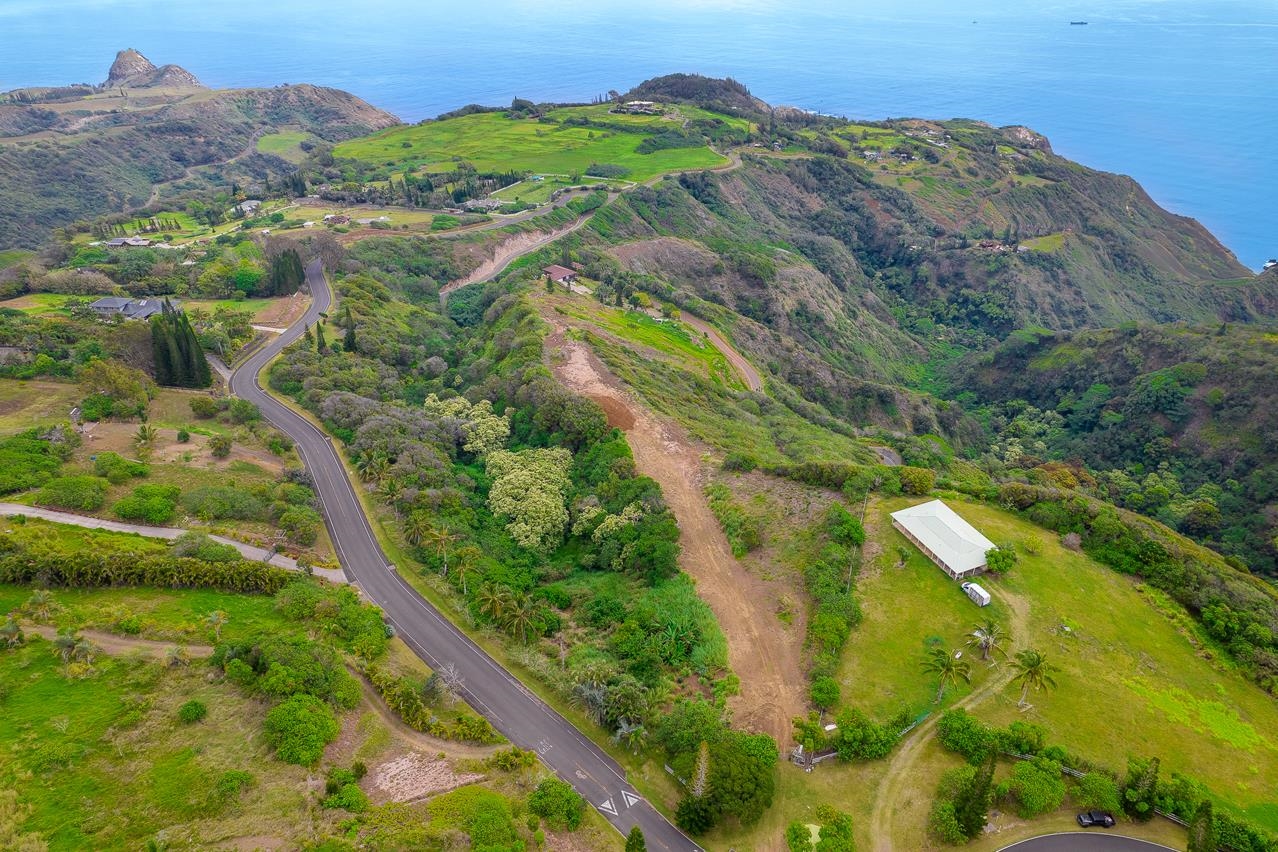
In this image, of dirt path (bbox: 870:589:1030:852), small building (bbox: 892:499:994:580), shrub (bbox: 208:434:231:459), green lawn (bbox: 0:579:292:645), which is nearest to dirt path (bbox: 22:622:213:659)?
green lawn (bbox: 0:579:292:645)

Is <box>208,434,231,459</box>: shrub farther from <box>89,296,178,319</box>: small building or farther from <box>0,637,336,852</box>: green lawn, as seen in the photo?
<box>89,296,178,319</box>: small building

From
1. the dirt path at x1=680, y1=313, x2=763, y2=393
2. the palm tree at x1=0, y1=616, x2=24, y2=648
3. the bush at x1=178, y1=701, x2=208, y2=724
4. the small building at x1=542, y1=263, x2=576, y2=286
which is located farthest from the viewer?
the small building at x1=542, y1=263, x2=576, y2=286

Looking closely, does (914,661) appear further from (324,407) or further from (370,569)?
(324,407)

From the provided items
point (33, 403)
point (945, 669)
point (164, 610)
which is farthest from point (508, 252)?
point (945, 669)

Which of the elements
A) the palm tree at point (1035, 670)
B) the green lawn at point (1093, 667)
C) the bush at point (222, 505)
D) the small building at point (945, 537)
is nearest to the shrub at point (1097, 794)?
the green lawn at point (1093, 667)

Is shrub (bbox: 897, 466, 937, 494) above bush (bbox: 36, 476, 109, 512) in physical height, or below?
above

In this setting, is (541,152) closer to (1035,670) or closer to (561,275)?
(561,275)

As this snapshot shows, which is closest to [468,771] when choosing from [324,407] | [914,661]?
[914,661]
